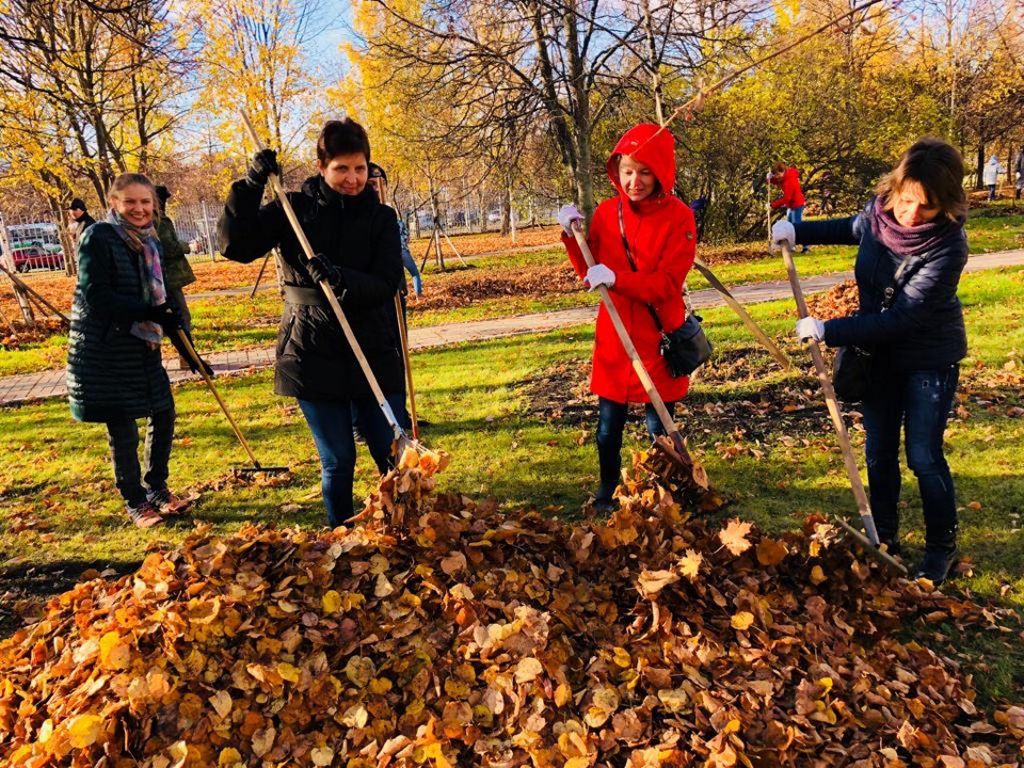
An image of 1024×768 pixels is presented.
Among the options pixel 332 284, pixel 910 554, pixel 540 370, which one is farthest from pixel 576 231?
pixel 540 370

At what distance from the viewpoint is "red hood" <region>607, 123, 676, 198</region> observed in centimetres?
309

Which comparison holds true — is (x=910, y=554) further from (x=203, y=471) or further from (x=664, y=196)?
(x=203, y=471)

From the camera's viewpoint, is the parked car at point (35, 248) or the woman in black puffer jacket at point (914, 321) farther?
the parked car at point (35, 248)

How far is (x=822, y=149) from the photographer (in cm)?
1786

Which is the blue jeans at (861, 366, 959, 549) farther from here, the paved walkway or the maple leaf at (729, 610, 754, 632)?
the paved walkway

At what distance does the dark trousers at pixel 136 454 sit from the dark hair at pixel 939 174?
13.2 ft

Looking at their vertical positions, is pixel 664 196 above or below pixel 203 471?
above

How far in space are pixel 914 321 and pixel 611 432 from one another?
1451 millimetres

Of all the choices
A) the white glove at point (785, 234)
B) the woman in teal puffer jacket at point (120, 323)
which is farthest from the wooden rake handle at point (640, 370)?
the woman in teal puffer jacket at point (120, 323)

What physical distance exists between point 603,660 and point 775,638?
0.61m

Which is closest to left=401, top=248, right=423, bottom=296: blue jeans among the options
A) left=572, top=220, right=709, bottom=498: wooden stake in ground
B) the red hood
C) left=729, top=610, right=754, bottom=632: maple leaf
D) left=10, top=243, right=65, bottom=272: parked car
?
the red hood

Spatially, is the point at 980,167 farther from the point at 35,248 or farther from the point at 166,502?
the point at 35,248

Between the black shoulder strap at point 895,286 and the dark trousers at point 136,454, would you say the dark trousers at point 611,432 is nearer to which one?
the black shoulder strap at point 895,286

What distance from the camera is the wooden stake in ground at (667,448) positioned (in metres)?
3.09
